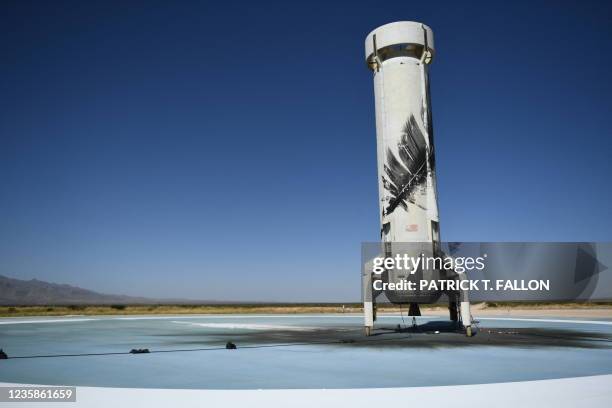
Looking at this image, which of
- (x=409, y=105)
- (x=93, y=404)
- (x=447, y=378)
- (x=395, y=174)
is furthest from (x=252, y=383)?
(x=409, y=105)

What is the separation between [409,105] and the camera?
2125cm

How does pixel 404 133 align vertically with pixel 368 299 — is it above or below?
above

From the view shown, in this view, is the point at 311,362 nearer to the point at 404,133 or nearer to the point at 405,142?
the point at 405,142

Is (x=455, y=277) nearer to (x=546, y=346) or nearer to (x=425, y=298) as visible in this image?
(x=425, y=298)

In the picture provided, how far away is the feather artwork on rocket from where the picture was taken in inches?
817

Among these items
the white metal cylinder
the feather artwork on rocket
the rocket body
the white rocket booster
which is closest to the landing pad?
the rocket body

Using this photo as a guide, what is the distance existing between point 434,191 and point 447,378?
1217 cm

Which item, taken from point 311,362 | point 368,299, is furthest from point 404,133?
point 311,362

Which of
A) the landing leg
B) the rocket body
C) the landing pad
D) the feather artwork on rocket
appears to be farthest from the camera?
the feather artwork on rocket

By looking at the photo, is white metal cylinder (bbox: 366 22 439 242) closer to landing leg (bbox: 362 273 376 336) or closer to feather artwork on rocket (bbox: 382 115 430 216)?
feather artwork on rocket (bbox: 382 115 430 216)

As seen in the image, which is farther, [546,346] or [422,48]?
[422,48]

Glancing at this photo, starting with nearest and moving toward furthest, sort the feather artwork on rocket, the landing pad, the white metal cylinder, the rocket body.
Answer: the landing pad
the rocket body
the white metal cylinder
the feather artwork on rocket

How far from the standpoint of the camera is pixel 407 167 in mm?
20875

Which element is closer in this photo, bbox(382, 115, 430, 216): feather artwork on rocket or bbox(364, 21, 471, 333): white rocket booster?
bbox(364, 21, 471, 333): white rocket booster
